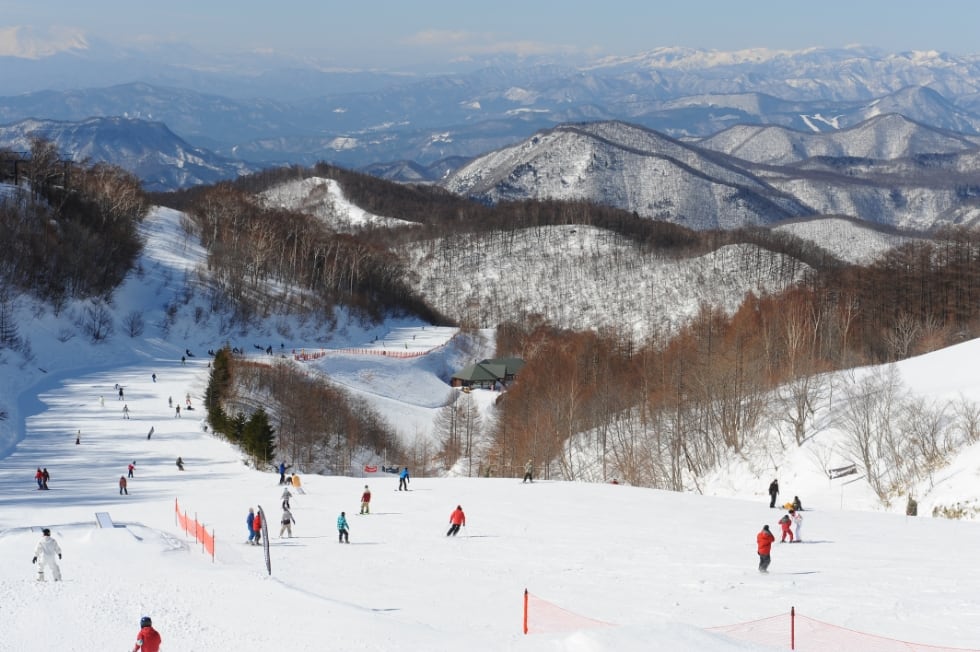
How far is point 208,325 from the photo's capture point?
308ft

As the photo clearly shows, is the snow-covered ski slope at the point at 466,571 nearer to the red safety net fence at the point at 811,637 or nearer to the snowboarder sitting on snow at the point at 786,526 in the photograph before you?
the red safety net fence at the point at 811,637

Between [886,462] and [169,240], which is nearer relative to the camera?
[886,462]

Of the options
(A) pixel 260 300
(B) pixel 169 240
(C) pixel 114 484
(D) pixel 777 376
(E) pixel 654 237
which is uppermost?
(E) pixel 654 237

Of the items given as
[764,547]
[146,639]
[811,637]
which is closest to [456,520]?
[764,547]

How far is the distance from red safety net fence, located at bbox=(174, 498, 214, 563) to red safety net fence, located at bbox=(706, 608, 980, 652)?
1448cm

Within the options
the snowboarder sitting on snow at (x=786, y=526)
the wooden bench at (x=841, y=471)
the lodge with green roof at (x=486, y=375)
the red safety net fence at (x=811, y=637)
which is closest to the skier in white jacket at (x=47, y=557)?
the red safety net fence at (x=811, y=637)

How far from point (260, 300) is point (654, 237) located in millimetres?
81501

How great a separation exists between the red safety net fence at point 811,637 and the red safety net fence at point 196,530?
14479 millimetres

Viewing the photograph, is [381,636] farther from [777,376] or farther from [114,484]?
[777,376]

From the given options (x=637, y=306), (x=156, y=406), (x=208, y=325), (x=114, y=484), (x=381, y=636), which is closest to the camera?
(x=381, y=636)

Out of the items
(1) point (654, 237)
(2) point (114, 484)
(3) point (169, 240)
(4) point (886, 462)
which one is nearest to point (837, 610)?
(4) point (886, 462)

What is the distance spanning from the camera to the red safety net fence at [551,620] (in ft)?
59.3

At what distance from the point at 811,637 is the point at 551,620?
516 centimetres

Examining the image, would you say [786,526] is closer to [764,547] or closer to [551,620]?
[764,547]
